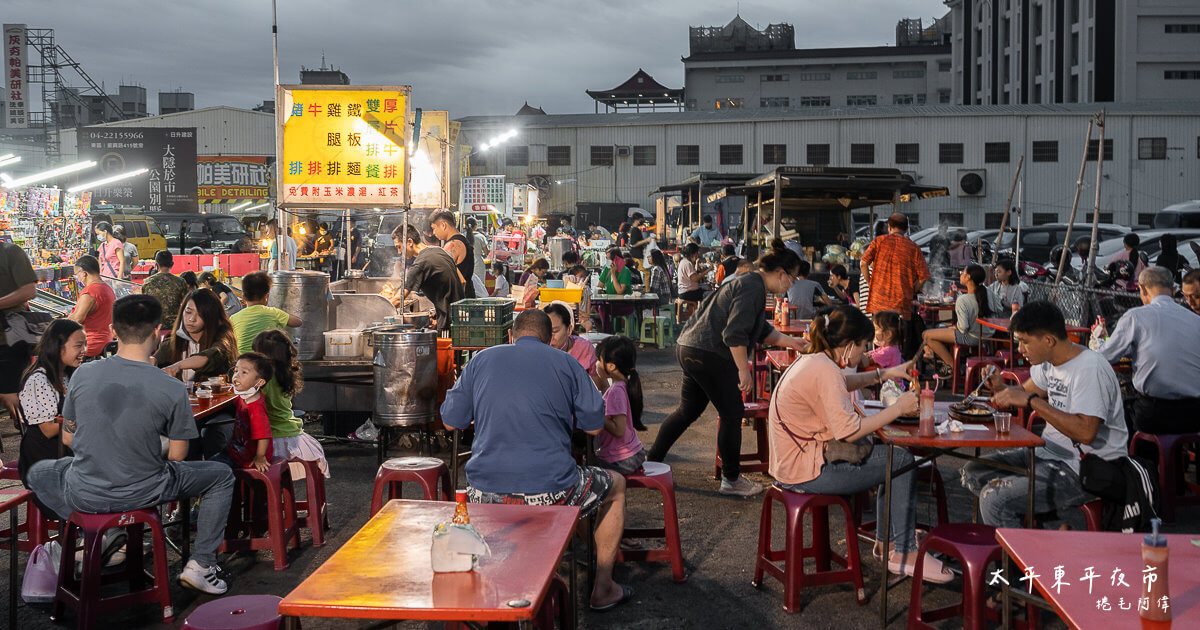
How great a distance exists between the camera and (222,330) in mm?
6836

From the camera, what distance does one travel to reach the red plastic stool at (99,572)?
4586 mm

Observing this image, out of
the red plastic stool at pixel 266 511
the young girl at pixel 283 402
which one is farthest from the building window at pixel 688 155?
the red plastic stool at pixel 266 511

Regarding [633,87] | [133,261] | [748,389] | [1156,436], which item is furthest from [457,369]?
[633,87]

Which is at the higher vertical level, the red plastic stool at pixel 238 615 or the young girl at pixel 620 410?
the young girl at pixel 620 410

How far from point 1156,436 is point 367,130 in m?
7.10

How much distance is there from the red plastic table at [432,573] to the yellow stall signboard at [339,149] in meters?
6.06

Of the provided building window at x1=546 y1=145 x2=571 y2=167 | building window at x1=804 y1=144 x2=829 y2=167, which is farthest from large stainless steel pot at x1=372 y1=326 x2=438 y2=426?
building window at x1=546 y1=145 x2=571 y2=167

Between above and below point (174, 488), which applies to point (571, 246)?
above

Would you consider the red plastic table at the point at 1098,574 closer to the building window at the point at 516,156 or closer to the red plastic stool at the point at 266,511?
the red plastic stool at the point at 266,511

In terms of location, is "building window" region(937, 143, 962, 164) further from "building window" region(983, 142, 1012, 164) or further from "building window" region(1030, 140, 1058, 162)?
"building window" region(1030, 140, 1058, 162)

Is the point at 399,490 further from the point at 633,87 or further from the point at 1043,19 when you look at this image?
the point at 633,87

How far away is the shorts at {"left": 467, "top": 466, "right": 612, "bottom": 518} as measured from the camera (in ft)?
14.4

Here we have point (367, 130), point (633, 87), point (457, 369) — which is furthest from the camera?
point (633, 87)

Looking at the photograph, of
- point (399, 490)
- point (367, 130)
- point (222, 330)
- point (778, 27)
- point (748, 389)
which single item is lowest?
point (399, 490)
